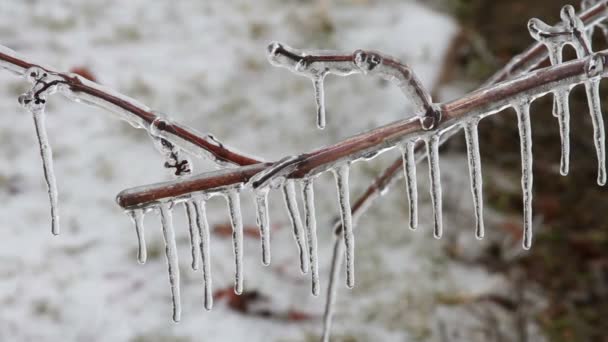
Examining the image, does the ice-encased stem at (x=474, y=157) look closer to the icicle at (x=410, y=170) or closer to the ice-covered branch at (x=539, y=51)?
the icicle at (x=410, y=170)

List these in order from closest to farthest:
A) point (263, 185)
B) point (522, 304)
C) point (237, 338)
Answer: point (263, 185)
point (237, 338)
point (522, 304)

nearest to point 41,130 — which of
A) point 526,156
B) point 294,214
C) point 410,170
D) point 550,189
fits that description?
point 294,214

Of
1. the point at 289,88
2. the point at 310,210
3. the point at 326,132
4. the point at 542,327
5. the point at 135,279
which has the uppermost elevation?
the point at 289,88

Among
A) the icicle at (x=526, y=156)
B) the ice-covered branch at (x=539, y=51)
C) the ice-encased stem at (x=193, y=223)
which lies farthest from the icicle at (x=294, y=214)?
the ice-covered branch at (x=539, y=51)

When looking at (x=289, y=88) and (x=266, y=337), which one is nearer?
(x=266, y=337)

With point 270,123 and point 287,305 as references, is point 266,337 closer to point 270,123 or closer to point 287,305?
point 287,305

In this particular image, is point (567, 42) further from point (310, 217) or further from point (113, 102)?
point (113, 102)

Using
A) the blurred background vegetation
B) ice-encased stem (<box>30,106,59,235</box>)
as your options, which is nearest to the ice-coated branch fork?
ice-encased stem (<box>30,106,59,235</box>)

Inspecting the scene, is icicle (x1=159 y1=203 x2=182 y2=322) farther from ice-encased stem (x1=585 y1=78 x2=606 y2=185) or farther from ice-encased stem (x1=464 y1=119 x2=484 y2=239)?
ice-encased stem (x1=585 y1=78 x2=606 y2=185)

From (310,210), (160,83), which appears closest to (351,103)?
(160,83)

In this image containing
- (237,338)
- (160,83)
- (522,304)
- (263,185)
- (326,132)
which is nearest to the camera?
(263,185)
